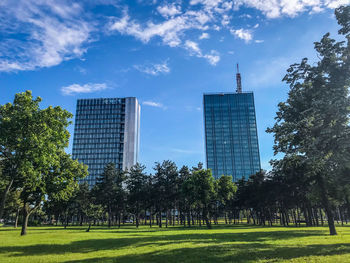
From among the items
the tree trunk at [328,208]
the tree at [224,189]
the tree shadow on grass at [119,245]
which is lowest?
the tree shadow on grass at [119,245]

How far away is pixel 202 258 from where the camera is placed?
1661cm

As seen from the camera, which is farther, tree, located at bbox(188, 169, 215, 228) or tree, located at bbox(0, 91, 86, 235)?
tree, located at bbox(188, 169, 215, 228)

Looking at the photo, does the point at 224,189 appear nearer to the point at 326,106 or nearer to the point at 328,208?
the point at 328,208

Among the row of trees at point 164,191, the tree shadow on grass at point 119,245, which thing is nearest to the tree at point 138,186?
the row of trees at point 164,191

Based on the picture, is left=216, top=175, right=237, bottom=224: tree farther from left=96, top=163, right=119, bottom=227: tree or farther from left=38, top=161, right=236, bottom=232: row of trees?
left=96, top=163, right=119, bottom=227: tree

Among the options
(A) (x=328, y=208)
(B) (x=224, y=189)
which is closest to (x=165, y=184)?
(B) (x=224, y=189)

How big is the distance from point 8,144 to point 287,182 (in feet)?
215

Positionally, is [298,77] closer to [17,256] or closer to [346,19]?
[346,19]

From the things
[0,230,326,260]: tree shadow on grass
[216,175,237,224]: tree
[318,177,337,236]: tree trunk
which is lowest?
[0,230,326,260]: tree shadow on grass

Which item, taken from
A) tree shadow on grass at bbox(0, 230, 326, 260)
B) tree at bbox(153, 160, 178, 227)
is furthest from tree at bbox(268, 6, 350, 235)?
tree at bbox(153, 160, 178, 227)

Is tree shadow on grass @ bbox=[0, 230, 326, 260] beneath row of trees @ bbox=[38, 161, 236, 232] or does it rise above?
beneath

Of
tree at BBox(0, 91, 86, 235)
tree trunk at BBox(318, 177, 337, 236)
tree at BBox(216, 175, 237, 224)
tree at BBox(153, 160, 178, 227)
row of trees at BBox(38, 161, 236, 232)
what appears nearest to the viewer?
tree at BBox(0, 91, 86, 235)

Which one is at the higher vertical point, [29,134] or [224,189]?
[29,134]

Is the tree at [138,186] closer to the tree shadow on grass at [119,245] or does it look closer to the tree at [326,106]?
the tree shadow on grass at [119,245]
